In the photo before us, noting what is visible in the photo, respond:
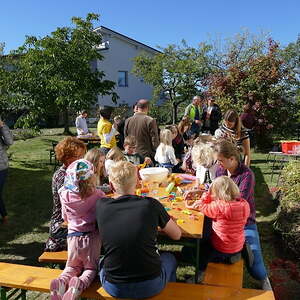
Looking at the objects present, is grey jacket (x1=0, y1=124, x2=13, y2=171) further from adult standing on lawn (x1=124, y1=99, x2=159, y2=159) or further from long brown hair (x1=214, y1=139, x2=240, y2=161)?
long brown hair (x1=214, y1=139, x2=240, y2=161)

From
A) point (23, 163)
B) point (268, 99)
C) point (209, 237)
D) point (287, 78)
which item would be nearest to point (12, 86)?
point (23, 163)

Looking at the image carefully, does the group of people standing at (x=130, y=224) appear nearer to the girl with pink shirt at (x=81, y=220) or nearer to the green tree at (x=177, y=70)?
the girl with pink shirt at (x=81, y=220)

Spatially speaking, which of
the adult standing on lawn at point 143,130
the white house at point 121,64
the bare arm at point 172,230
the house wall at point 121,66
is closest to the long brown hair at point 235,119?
the adult standing on lawn at point 143,130

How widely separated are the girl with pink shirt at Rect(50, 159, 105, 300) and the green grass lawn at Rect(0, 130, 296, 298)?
1.38m

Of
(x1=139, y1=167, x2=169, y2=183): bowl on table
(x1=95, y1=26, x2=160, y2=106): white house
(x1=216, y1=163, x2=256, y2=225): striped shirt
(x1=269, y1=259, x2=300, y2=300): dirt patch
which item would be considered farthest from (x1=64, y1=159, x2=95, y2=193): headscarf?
(x1=95, y1=26, x2=160, y2=106): white house

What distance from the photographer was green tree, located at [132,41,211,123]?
778 inches

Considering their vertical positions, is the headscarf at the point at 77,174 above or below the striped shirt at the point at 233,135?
below

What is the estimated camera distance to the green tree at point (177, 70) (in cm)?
1977

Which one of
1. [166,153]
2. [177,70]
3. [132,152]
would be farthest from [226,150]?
[177,70]

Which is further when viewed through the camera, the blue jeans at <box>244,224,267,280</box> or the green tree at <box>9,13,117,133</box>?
the green tree at <box>9,13,117,133</box>

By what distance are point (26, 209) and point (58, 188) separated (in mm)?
3061

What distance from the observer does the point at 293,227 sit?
147 inches

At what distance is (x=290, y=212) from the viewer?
3.99m

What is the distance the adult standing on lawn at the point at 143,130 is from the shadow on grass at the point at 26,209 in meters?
2.00
